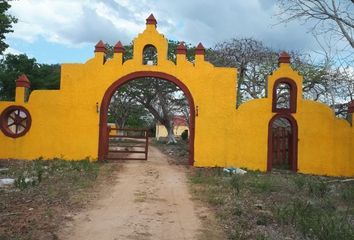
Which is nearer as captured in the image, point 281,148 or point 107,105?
point 107,105

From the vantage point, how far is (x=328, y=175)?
1903 centimetres

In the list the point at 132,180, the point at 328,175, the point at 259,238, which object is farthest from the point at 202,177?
the point at 259,238

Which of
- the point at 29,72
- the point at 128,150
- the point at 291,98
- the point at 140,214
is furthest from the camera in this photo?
the point at 29,72

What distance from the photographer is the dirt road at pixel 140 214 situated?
8.15m

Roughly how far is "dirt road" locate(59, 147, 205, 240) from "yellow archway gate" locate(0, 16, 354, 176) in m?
4.60

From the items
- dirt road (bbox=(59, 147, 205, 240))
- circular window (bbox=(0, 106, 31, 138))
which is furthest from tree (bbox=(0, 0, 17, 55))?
dirt road (bbox=(59, 147, 205, 240))

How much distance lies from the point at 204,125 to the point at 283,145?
3.82m

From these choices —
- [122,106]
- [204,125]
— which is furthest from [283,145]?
[122,106]

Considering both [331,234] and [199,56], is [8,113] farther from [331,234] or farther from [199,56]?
[331,234]

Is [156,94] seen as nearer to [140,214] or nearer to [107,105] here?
[107,105]

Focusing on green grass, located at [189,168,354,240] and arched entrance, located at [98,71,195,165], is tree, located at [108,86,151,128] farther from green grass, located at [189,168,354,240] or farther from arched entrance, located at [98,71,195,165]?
green grass, located at [189,168,354,240]

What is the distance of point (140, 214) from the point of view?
977 centimetres

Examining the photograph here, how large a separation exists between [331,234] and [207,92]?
1215 cm

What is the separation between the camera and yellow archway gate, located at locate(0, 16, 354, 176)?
62.8 feet
